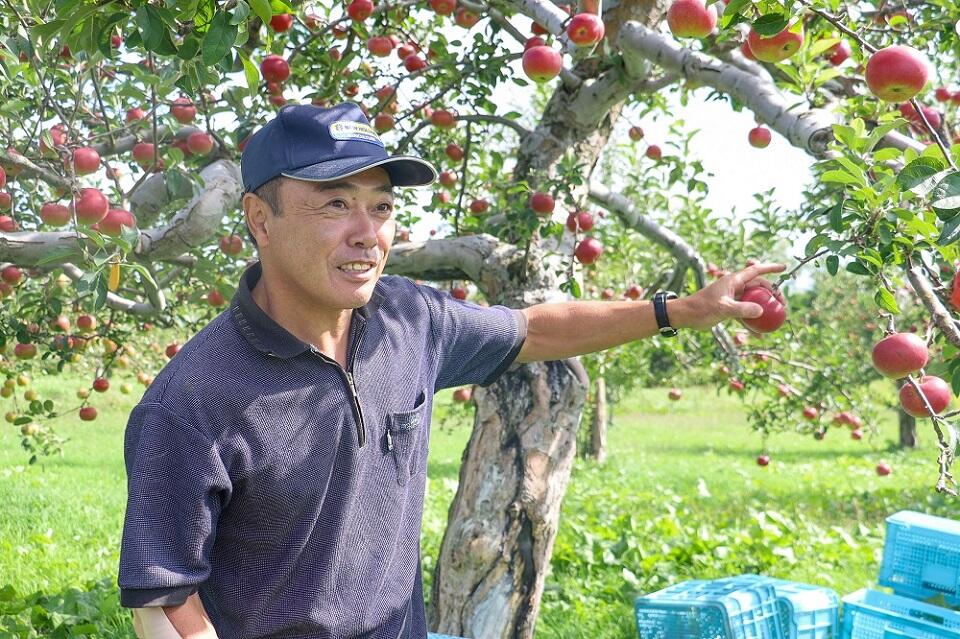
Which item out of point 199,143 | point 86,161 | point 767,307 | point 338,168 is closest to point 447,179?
point 199,143

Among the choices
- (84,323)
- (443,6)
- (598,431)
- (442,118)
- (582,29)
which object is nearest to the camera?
(582,29)

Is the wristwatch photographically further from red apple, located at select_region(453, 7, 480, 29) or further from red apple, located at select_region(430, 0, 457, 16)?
red apple, located at select_region(453, 7, 480, 29)

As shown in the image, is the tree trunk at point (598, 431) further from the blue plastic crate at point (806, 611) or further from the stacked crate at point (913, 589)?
the blue plastic crate at point (806, 611)

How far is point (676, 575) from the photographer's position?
5270 millimetres

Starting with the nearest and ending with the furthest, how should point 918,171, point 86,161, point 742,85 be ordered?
point 918,171 → point 742,85 → point 86,161

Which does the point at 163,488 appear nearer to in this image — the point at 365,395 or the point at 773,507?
Answer: the point at 365,395

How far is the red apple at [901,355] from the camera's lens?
207cm

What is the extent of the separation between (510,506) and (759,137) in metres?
1.75

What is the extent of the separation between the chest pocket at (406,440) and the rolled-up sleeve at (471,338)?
0.92 feet

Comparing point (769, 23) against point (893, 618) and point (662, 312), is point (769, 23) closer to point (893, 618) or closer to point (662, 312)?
point (662, 312)

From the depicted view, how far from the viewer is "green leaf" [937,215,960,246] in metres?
1.66

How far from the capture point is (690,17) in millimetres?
2600

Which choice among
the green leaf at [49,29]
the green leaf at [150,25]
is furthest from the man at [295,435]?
the green leaf at [49,29]

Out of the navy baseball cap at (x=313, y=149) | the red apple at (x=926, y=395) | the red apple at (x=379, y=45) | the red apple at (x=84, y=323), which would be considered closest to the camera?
the navy baseball cap at (x=313, y=149)
